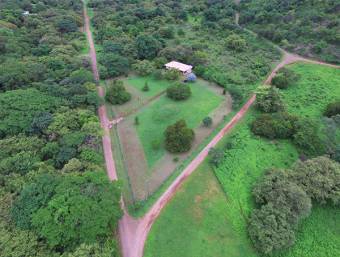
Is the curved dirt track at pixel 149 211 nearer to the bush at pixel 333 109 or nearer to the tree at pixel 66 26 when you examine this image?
the bush at pixel 333 109

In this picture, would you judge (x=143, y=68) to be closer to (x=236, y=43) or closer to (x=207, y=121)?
(x=207, y=121)

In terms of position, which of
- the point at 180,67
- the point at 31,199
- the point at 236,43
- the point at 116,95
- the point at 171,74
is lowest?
the point at 116,95

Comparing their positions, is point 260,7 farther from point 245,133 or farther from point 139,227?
point 139,227

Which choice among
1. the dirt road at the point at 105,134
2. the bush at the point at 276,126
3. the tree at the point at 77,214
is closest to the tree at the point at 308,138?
the bush at the point at 276,126

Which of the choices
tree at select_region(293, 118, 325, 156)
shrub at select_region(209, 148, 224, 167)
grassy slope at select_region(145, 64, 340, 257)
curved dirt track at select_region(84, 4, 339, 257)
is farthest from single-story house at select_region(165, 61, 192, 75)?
tree at select_region(293, 118, 325, 156)

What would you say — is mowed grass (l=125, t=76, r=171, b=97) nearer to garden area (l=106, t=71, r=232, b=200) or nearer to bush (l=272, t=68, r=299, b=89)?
garden area (l=106, t=71, r=232, b=200)

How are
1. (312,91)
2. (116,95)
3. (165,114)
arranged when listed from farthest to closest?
1. (312,91)
2. (116,95)
3. (165,114)

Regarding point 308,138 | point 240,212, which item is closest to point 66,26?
point 308,138
